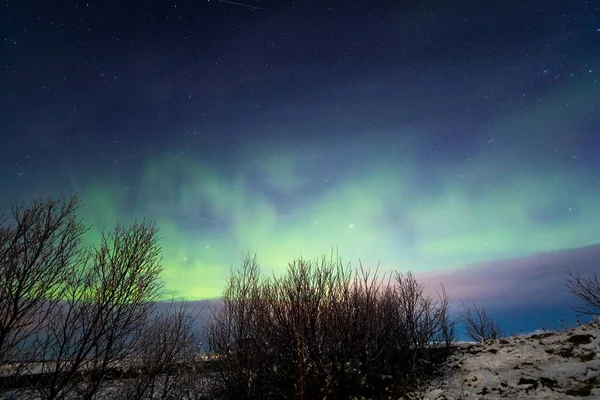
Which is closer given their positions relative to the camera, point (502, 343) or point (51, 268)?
point (51, 268)

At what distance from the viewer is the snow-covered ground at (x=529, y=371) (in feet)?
26.2

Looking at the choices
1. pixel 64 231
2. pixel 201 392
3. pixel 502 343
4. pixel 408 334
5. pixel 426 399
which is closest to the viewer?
pixel 426 399

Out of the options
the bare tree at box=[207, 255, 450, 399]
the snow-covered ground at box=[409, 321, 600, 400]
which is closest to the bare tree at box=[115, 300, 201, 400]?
the bare tree at box=[207, 255, 450, 399]

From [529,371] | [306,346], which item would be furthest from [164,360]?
[529,371]

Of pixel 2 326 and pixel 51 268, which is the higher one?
pixel 51 268

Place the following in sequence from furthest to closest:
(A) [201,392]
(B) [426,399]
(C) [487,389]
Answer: (A) [201,392] < (B) [426,399] < (C) [487,389]

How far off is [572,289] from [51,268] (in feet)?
66.8

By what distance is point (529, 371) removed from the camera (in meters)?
9.59

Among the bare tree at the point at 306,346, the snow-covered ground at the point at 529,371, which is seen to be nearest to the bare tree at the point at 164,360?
the bare tree at the point at 306,346

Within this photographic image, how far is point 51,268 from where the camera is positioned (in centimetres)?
1083

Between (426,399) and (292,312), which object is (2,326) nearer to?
(292,312)

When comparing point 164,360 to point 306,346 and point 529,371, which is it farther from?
point 529,371

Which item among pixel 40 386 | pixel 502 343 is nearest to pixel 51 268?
pixel 40 386

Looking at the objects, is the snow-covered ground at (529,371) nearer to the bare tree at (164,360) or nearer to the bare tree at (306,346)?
the bare tree at (306,346)
